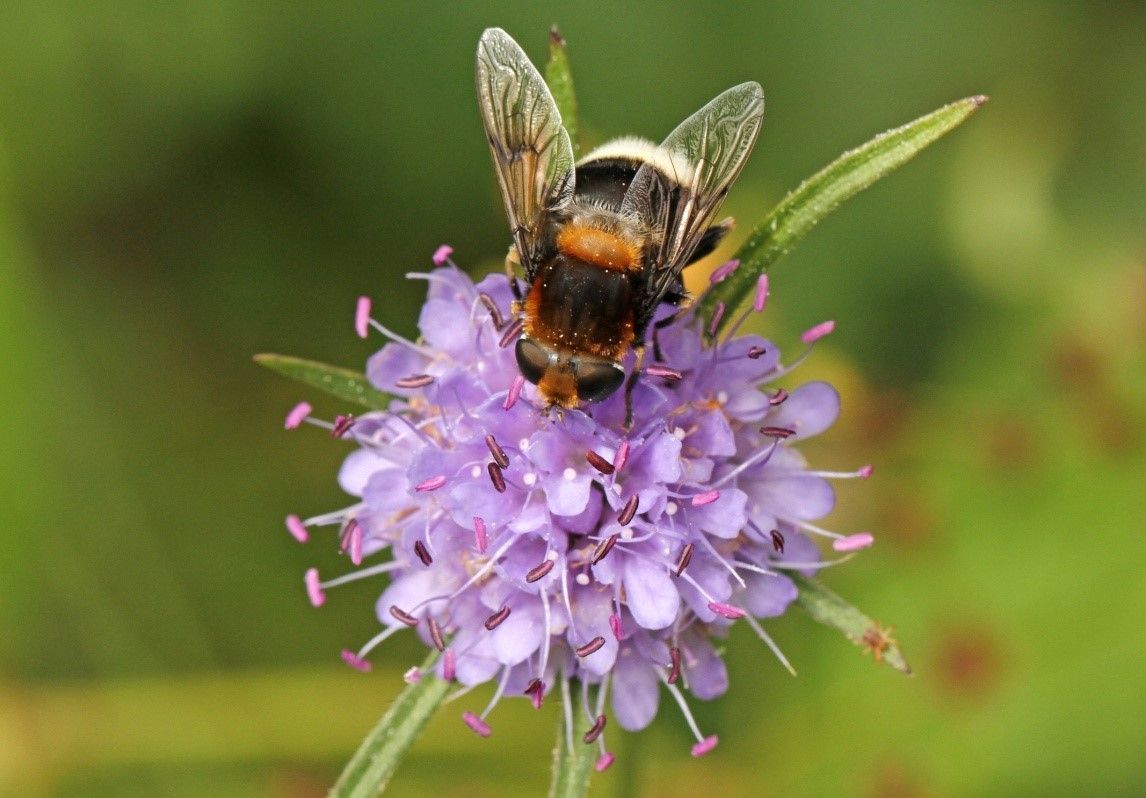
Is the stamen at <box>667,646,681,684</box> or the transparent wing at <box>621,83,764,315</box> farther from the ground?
the transparent wing at <box>621,83,764,315</box>

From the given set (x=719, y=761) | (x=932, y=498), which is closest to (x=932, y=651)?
(x=932, y=498)

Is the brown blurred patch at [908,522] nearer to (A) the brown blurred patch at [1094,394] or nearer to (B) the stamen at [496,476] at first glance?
(A) the brown blurred patch at [1094,394]

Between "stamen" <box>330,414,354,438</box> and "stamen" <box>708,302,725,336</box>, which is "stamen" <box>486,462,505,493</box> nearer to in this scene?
"stamen" <box>330,414,354,438</box>

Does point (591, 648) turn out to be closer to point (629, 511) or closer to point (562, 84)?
point (629, 511)

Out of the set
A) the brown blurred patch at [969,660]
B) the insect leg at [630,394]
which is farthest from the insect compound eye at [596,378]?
the brown blurred patch at [969,660]

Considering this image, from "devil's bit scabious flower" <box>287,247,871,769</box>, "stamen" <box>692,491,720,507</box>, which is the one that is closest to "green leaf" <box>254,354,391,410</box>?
"devil's bit scabious flower" <box>287,247,871,769</box>

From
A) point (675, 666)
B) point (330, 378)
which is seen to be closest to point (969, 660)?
point (675, 666)

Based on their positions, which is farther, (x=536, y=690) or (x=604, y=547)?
(x=536, y=690)
